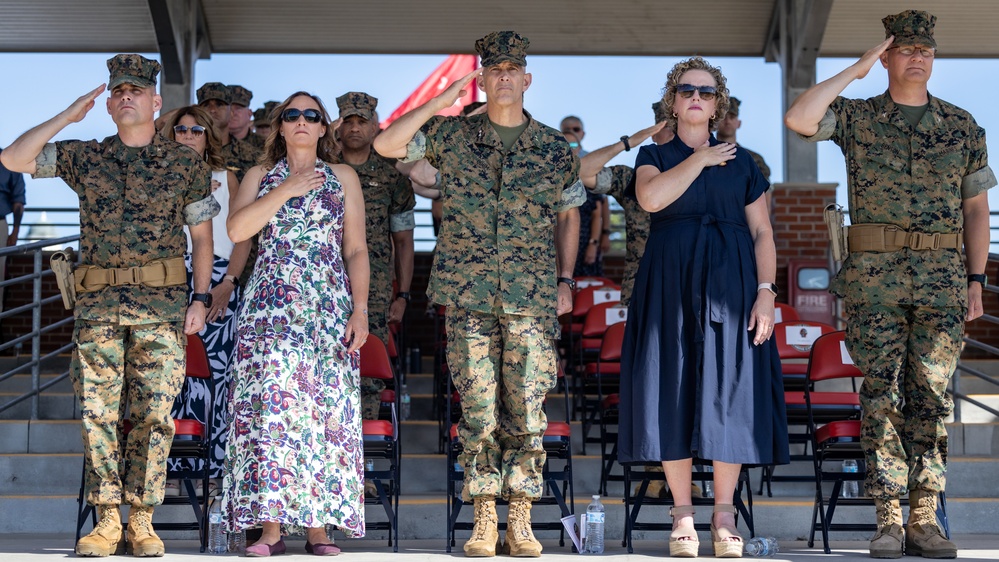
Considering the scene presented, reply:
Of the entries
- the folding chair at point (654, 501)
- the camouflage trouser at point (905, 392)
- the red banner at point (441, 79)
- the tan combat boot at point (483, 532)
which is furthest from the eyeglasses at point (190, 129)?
the red banner at point (441, 79)

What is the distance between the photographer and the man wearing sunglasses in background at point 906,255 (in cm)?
512

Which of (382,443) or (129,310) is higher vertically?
(129,310)

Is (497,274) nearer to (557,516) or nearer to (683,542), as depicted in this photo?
(683,542)

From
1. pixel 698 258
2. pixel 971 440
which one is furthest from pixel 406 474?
pixel 971 440

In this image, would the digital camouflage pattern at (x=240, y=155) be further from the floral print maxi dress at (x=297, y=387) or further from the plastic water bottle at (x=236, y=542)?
the plastic water bottle at (x=236, y=542)

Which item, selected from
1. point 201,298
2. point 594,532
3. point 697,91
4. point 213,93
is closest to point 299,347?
point 201,298

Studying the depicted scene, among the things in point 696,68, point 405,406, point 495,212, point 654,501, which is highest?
point 696,68

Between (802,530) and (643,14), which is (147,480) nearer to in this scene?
(802,530)

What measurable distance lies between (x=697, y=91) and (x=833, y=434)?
160 centimetres

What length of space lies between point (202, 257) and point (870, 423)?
110 inches

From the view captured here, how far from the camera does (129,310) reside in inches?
203

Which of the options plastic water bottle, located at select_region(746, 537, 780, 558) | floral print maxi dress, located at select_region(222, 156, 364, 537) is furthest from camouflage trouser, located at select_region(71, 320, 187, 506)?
plastic water bottle, located at select_region(746, 537, 780, 558)

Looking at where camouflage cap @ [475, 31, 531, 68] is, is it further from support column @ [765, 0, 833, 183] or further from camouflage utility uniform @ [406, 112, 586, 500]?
support column @ [765, 0, 833, 183]

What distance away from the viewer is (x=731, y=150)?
517cm
